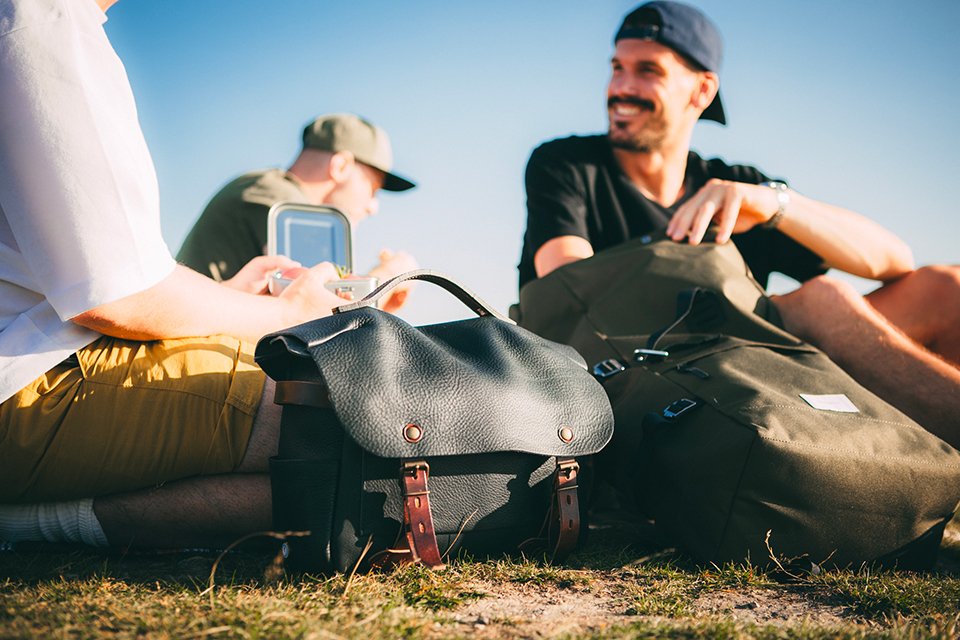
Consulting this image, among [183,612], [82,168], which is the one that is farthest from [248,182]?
[183,612]

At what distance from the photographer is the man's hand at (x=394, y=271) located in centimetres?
232

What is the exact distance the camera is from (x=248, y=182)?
166 inches

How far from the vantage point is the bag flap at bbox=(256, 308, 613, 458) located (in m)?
1.41

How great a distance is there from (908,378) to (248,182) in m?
3.56

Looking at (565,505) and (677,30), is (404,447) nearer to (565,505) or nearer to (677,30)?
(565,505)

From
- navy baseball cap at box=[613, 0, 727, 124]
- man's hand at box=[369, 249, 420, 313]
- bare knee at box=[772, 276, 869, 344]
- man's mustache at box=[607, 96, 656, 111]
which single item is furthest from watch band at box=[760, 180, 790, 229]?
man's hand at box=[369, 249, 420, 313]

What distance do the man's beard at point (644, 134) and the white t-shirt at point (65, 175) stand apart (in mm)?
2656

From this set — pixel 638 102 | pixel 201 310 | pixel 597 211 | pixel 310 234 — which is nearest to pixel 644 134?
pixel 638 102

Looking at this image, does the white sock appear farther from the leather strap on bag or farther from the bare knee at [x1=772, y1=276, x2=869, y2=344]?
the bare knee at [x1=772, y1=276, x2=869, y2=344]

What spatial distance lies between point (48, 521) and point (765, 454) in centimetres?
170

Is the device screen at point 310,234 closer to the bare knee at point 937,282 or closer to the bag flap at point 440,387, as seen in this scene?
the bag flap at point 440,387

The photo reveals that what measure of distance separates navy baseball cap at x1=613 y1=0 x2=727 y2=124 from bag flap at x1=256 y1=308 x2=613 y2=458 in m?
2.57

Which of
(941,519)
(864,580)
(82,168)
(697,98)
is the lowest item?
(864,580)

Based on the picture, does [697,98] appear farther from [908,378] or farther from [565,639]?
[565,639]
